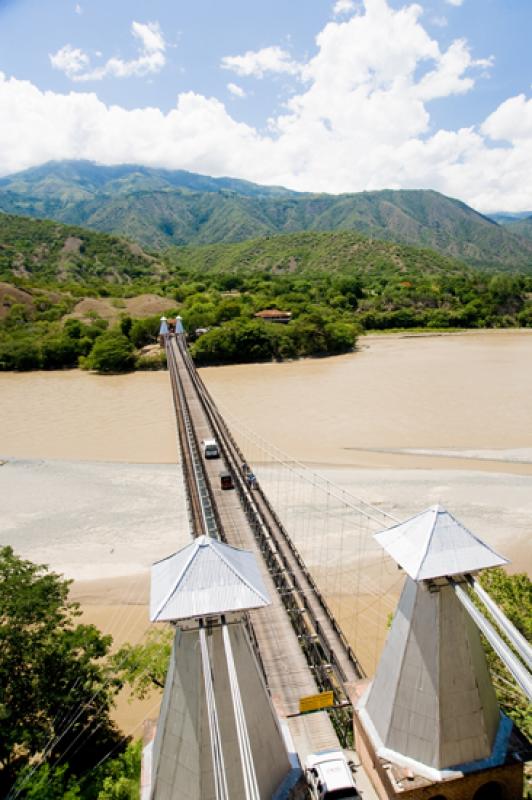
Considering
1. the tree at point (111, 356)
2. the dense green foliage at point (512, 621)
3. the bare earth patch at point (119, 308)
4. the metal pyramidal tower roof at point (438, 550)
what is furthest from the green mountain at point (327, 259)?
the metal pyramidal tower roof at point (438, 550)

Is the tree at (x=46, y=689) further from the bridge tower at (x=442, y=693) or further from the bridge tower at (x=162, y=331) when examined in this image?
the bridge tower at (x=162, y=331)

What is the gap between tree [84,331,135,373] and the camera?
5331 cm

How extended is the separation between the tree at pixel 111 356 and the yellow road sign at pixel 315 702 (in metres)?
48.3

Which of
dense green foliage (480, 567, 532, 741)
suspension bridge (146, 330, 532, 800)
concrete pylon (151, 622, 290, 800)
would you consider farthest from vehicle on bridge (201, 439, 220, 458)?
concrete pylon (151, 622, 290, 800)

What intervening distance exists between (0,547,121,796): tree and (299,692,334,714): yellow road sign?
3.85m

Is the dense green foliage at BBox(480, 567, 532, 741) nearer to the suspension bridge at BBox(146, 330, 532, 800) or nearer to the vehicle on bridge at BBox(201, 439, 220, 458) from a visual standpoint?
the suspension bridge at BBox(146, 330, 532, 800)

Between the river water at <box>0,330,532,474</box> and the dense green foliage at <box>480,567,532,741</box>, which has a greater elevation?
the river water at <box>0,330,532,474</box>

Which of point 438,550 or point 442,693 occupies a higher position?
point 438,550

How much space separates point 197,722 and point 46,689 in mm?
5701

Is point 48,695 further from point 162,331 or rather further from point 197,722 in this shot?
point 162,331

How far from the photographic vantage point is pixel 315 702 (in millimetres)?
8844

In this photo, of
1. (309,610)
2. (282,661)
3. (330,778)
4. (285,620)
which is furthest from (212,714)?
(285,620)

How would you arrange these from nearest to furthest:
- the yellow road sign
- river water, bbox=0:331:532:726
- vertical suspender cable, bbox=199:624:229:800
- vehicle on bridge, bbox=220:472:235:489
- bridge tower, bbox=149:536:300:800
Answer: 1. vertical suspender cable, bbox=199:624:229:800
2. bridge tower, bbox=149:536:300:800
3. the yellow road sign
4. river water, bbox=0:331:532:726
5. vehicle on bridge, bbox=220:472:235:489

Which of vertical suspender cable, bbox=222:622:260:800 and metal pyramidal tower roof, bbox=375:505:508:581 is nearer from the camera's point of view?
vertical suspender cable, bbox=222:622:260:800
